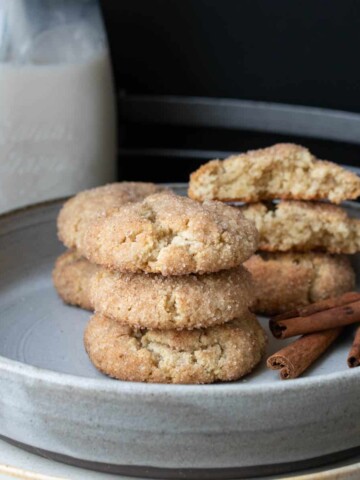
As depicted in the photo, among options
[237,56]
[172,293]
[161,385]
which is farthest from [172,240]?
[237,56]

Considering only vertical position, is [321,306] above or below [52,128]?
below

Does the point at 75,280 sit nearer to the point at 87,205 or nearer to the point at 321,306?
the point at 87,205

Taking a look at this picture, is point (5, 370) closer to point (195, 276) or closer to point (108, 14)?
point (195, 276)

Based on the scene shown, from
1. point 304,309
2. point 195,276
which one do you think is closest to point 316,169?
point 304,309

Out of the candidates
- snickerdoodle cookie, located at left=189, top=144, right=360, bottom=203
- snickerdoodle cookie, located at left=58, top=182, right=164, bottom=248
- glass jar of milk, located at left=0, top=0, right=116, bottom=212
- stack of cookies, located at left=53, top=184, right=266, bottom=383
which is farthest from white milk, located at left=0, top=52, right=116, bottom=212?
stack of cookies, located at left=53, top=184, right=266, bottom=383

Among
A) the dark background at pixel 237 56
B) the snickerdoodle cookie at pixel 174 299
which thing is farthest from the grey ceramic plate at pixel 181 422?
the dark background at pixel 237 56
